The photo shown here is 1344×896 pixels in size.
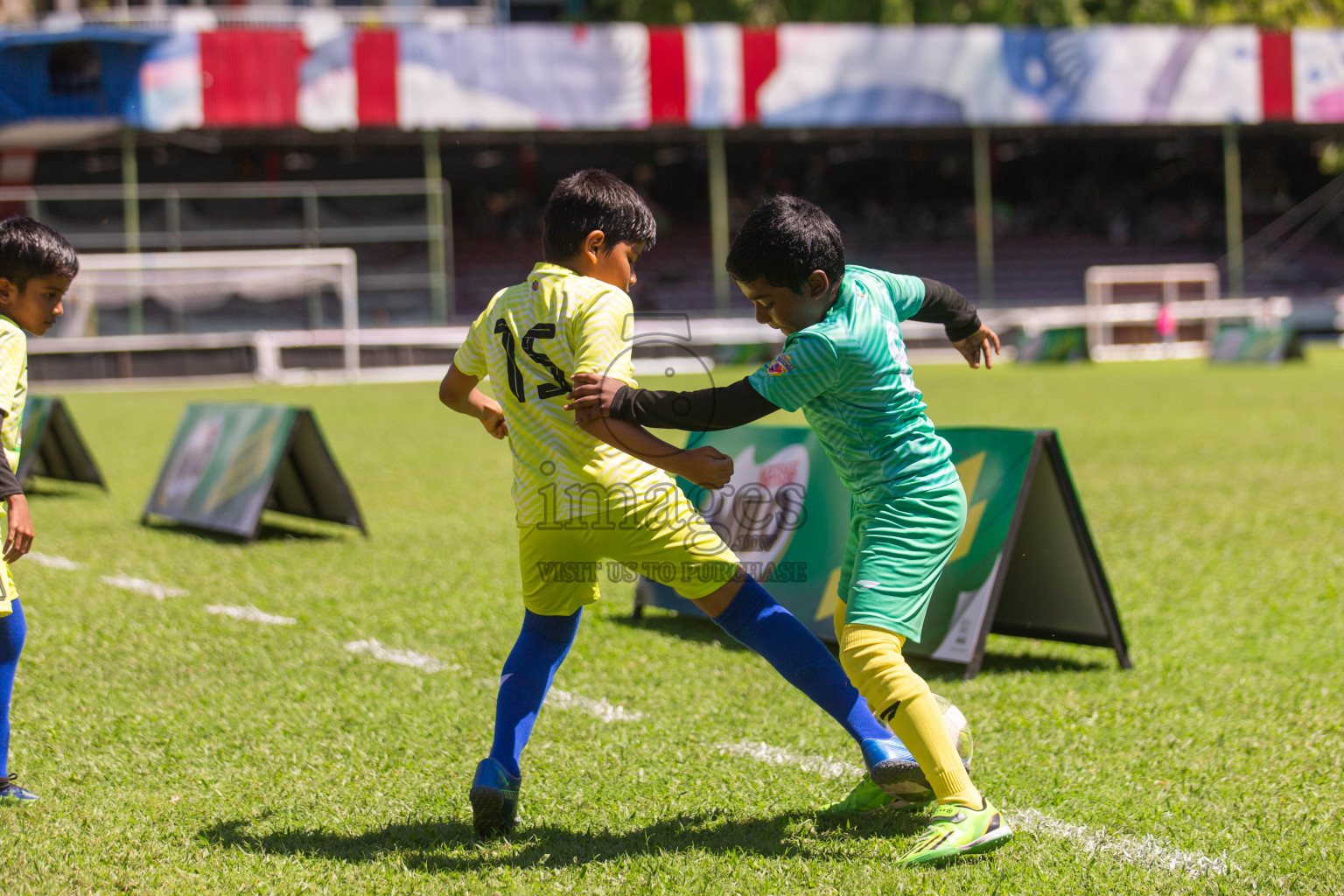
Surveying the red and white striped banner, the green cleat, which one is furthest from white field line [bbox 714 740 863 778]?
the red and white striped banner

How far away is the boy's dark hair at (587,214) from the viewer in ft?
9.95

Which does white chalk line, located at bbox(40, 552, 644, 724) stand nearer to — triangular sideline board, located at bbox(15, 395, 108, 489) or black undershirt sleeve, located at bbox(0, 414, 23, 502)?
black undershirt sleeve, located at bbox(0, 414, 23, 502)

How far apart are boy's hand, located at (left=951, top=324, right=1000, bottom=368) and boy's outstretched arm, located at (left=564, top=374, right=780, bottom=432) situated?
906mm

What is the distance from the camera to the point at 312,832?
326 centimetres

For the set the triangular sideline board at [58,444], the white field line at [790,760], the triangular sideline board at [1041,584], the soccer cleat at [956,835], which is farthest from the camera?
the triangular sideline board at [58,444]

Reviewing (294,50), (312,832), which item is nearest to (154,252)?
(294,50)

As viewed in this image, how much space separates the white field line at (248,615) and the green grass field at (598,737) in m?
0.08

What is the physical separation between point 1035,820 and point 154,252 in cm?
2790

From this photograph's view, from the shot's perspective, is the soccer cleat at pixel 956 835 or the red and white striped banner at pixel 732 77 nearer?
the soccer cleat at pixel 956 835

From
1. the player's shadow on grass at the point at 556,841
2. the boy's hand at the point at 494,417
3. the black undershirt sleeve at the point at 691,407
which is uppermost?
the black undershirt sleeve at the point at 691,407

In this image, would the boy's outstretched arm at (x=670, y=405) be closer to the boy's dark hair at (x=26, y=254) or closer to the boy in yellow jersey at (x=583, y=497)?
the boy in yellow jersey at (x=583, y=497)

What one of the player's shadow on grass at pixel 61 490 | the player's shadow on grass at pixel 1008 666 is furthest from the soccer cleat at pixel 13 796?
the player's shadow on grass at pixel 61 490

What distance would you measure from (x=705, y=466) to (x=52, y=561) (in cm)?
582

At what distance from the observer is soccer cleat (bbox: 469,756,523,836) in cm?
313
